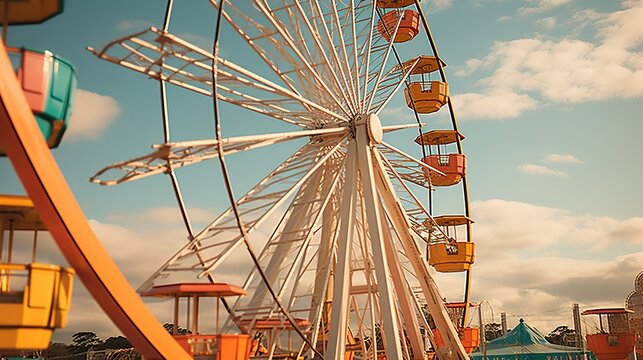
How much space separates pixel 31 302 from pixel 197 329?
4.86 meters

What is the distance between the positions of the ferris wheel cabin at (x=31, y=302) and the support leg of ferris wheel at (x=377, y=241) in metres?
9.77

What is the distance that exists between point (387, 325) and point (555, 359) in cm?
2261

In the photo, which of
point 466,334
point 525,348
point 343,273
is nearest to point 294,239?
point 343,273

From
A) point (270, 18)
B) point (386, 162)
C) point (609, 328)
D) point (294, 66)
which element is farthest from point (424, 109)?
point (609, 328)

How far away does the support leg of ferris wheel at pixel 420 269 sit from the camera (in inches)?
730

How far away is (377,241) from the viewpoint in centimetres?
1702

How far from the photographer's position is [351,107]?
18.8 meters

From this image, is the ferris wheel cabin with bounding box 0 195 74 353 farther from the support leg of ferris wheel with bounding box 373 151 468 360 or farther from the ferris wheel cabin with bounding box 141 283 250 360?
the support leg of ferris wheel with bounding box 373 151 468 360

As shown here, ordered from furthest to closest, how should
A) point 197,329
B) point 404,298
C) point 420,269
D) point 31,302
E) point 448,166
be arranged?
1. point 448,166
2. point 420,269
3. point 404,298
4. point 197,329
5. point 31,302

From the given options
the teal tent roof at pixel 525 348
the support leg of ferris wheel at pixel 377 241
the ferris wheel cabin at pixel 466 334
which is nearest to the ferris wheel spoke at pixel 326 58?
Answer: the support leg of ferris wheel at pixel 377 241

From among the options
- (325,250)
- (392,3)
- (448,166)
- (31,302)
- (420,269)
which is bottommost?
(31,302)

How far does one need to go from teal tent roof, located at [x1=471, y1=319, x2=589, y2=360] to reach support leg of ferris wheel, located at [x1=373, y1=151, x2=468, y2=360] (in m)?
17.1

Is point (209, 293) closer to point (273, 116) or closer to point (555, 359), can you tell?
point (273, 116)

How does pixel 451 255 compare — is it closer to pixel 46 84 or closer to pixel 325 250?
pixel 325 250
